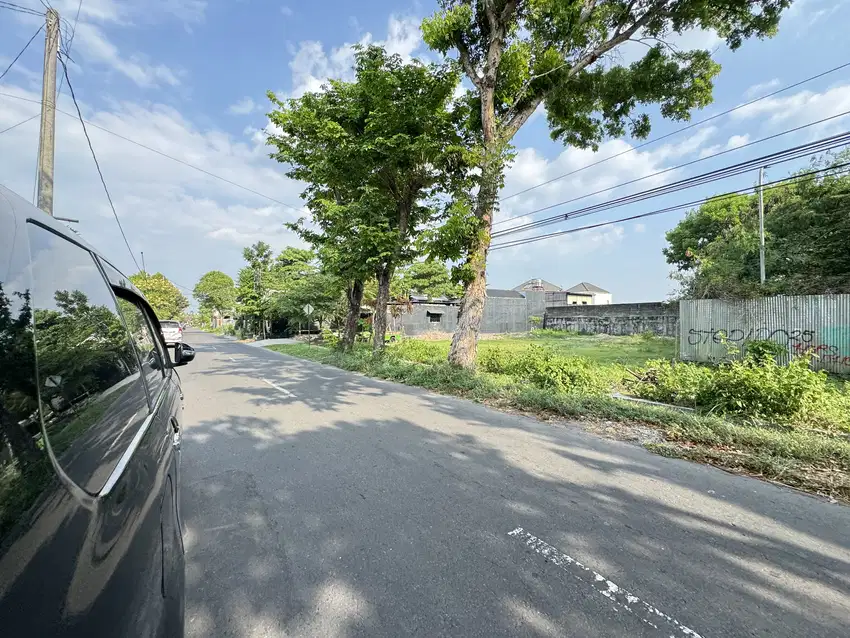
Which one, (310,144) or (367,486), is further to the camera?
(310,144)

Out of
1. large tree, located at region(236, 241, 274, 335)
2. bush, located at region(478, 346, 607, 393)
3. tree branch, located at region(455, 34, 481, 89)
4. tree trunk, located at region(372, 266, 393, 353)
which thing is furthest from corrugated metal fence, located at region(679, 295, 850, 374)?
large tree, located at region(236, 241, 274, 335)

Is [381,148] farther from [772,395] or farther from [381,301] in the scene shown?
[772,395]

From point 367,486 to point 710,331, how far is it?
13.2 meters

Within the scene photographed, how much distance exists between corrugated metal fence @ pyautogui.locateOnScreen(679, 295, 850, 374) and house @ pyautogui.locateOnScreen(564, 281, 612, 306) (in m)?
55.6

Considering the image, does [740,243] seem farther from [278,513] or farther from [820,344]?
[278,513]

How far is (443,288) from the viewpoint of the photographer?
125ft

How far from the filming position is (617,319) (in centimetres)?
3016

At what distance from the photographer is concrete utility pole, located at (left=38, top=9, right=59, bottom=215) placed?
799cm

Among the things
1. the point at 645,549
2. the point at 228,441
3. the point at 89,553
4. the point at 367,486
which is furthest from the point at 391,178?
the point at 89,553

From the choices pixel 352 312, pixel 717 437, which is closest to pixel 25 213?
pixel 717 437

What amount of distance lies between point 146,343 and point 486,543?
8.75 ft

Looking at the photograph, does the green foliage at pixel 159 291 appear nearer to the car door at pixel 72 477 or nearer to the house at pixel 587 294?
the car door at pixel 72 477

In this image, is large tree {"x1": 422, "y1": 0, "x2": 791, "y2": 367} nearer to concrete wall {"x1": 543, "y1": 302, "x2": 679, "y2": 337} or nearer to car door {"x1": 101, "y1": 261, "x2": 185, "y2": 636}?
car door {"x1": 101, "y1": 261, "x2": 185, "y2": 636}

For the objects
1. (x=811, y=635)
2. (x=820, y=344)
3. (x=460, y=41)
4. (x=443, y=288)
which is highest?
(x=460, y=41)
